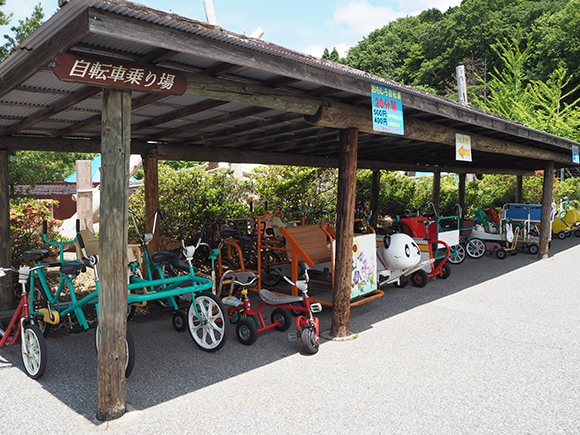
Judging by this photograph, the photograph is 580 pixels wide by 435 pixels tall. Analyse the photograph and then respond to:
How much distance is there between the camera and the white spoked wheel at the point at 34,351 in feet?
13.7

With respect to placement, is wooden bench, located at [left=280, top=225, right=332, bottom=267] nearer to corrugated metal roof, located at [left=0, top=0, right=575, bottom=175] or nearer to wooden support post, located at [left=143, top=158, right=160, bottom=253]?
corrugated metal roof, located at [left=0, top=0, right=575, bottom=175]

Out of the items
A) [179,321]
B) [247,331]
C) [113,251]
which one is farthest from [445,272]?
[113,251]

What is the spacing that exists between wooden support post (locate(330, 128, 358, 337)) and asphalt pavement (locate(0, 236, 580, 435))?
0.35 metres

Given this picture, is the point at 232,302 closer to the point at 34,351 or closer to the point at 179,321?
the point at 179,321

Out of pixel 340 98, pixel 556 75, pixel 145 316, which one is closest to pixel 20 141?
pixel 145 316

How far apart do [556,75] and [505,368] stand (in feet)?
105

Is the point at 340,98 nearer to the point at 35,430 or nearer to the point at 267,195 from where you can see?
the point at 35,430

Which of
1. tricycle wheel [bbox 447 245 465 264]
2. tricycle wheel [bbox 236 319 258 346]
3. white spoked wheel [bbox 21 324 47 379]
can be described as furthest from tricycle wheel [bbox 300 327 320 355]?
tricycle wheel [bbox 447 245 465 264]

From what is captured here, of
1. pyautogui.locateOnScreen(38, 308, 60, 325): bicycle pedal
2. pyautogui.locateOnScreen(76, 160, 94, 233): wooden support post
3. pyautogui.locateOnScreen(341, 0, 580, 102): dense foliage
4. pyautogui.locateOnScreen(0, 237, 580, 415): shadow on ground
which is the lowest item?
pyautogui.locateOnScreen(0, 237, 580, 415): shadow on ground

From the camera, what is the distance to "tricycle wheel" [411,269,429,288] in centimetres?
836

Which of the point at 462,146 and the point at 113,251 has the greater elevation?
the point at 462,146

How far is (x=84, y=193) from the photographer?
336 inches

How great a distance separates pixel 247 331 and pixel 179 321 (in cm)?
108

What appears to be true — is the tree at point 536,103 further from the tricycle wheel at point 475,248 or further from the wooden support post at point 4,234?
the wooden support post at point 4,234
